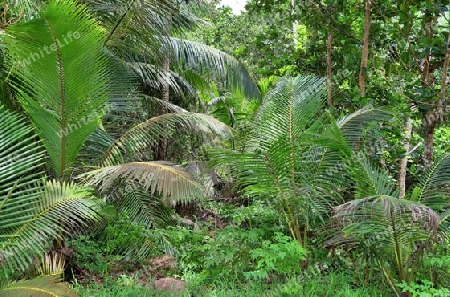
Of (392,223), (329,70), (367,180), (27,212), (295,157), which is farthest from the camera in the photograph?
(329,70)

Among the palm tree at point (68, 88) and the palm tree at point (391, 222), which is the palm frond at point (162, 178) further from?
the palm tree at point (391, 222)

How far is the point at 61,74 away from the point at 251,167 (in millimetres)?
1877

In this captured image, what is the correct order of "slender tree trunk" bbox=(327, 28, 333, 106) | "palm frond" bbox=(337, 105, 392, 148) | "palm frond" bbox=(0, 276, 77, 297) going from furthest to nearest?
"slender tree trunk" bbox=(327, 28, 333, 106), "palm frond" bbox=(337, 105, 392, 148), "palm frond" bbox=(0, 276, 77, 297)

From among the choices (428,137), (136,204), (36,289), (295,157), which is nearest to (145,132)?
(136,204)

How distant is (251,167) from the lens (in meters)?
4.44

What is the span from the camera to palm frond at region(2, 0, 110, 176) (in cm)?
390

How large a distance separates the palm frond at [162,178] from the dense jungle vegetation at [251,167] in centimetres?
2

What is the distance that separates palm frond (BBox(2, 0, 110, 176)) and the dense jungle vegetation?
0.01 metres

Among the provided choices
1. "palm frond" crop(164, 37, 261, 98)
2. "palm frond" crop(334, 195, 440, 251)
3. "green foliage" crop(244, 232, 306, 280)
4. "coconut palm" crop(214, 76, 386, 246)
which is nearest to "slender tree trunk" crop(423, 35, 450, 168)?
"coconut palm" crop(214, 76, 386, 246)

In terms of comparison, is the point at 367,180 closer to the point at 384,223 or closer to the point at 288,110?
the point at 384,223

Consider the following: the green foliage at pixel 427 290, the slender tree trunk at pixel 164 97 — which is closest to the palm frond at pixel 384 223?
the green foliage at pixel 427 290

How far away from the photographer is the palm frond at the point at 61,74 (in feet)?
12.8

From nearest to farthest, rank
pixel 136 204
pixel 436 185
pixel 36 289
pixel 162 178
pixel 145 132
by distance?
pixel 36 289 → pixel 162 178 → pixel 436 185 → pixel 145 132 → pixel 136 204

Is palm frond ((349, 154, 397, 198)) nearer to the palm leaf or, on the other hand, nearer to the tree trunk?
the tree trunk
